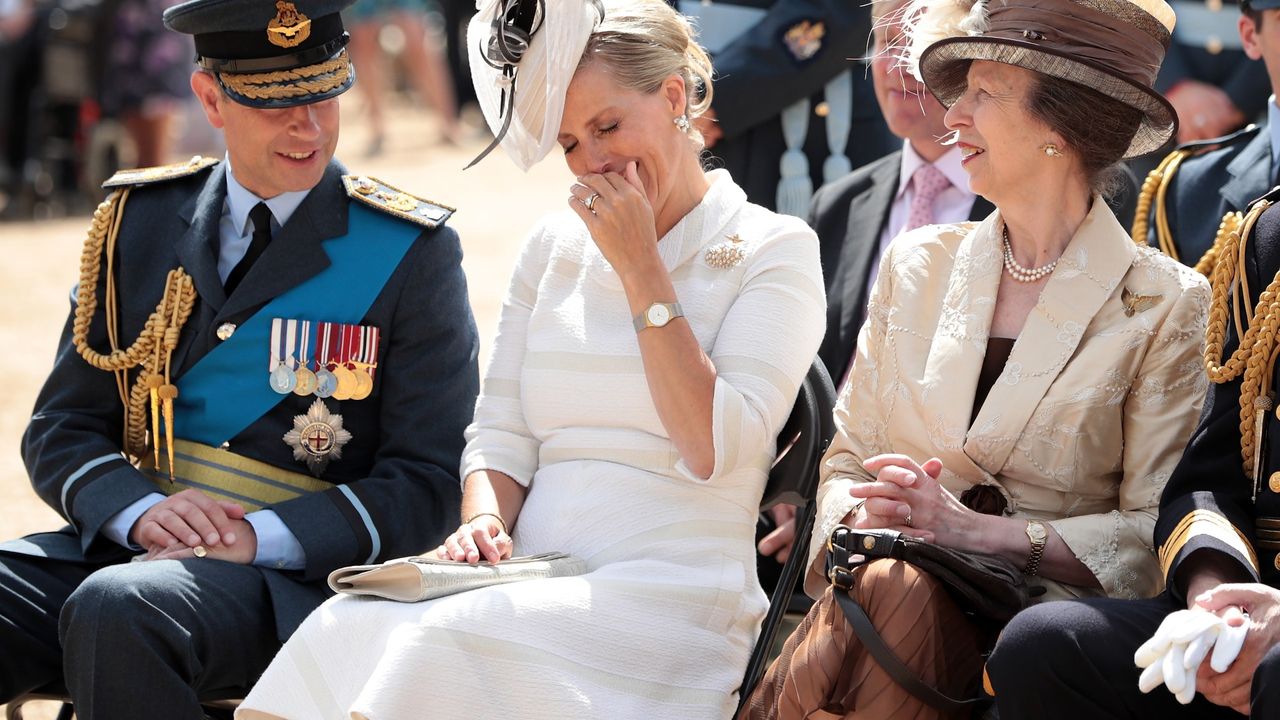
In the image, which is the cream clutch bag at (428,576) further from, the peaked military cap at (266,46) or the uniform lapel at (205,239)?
the peaked military cap at (266,46)

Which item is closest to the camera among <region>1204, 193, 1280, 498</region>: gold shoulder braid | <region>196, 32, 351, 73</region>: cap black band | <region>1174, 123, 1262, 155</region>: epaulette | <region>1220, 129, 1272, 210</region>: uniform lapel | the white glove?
the white glove

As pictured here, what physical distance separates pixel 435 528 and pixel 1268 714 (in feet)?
6.17

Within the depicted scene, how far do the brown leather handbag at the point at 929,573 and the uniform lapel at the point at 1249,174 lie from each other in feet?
5.52

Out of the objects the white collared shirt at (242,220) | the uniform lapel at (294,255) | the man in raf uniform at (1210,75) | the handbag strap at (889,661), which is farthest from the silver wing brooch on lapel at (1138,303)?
the man in raf uniform at (1210,75)

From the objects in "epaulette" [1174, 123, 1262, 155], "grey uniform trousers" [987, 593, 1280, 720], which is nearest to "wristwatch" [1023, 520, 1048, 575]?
"grey uniform trousers" [987, 593, 1280, 720]

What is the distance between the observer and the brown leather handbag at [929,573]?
287cm

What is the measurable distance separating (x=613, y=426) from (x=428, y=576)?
1.80 ft

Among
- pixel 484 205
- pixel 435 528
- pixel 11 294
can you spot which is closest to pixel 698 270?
pixel 435 528

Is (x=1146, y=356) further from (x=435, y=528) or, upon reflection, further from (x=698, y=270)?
(x=435, y=528)

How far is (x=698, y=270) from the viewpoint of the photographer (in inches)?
140

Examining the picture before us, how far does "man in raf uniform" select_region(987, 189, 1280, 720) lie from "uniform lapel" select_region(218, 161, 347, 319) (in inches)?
70.3

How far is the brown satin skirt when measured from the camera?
113 inches

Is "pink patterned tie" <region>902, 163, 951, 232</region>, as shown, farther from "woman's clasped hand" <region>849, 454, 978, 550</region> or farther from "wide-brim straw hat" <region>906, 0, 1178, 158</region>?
"woman's clasped hand" <region>849, 454, 978, 550</region>

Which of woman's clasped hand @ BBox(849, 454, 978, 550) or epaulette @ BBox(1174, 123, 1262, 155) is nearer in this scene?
woman's clasped hand @ BBox(849, 454, 978, 550)
